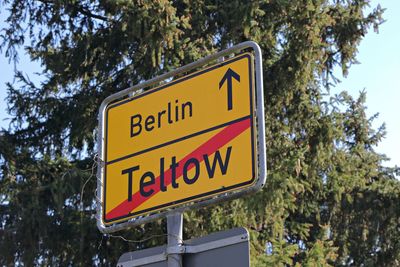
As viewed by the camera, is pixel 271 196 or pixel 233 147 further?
pixel 271 196

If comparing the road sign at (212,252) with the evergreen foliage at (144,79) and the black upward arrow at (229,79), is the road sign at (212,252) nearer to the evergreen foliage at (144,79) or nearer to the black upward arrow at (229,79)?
the black upward arrow at (229,79)

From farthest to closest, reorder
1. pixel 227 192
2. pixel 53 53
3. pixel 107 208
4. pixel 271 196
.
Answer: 1. pixel 53 53
2. pixel 271 196
3. pixel 107 208
4. pixel 227 192

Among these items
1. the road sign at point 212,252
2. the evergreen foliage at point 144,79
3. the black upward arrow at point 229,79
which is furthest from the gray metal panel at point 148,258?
the evergreen foliage at point 144,79

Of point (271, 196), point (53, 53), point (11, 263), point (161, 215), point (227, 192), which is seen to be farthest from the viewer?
point (53, 53)

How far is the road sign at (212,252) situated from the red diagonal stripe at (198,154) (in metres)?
0.24

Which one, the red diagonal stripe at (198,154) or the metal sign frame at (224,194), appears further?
the red diagonal stripe at (198,154)

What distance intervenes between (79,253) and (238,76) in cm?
877

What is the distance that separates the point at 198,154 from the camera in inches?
124

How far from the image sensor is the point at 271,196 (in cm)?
1081

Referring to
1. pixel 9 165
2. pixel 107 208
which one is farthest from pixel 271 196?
pixel 107 208

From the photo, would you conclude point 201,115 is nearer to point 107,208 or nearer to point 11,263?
point 107,208

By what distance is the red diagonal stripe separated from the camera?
304 centimetres

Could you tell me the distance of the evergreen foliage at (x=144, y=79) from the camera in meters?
11.0

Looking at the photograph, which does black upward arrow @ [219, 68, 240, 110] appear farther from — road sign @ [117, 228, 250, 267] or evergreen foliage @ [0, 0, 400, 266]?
evergreen foliage @ [0, 0, 400, 266]
